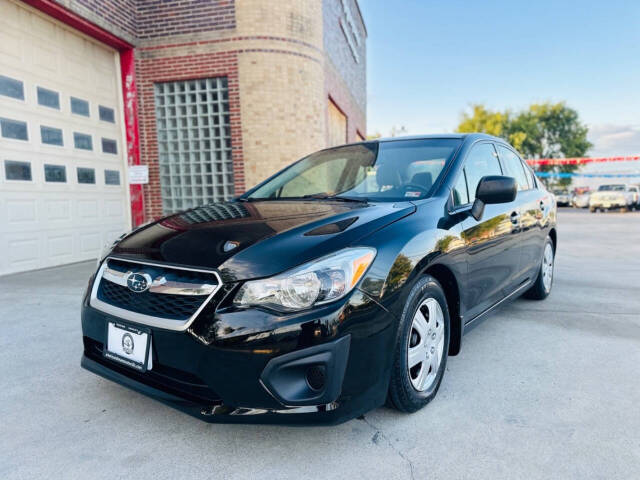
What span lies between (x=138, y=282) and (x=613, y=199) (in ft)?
86.1

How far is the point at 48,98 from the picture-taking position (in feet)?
21.7

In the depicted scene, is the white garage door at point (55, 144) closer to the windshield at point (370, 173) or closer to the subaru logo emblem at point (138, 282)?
the windshield at point (370, 173)

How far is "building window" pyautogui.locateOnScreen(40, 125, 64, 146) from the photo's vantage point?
6.52 metres

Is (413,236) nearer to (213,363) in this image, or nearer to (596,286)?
(213,363)

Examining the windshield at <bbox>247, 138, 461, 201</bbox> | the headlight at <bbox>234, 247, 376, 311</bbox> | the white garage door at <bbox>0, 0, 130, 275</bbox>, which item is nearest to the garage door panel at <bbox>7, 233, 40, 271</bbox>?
the white garage door at <bbox>0, 0, 130, 275</bbox>

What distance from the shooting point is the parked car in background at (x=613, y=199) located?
22672 mm

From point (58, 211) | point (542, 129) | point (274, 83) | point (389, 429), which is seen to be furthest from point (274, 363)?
point (542, 129)

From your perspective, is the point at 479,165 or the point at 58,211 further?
the point at 58,211

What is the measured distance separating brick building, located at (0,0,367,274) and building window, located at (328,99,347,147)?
5.95 feet

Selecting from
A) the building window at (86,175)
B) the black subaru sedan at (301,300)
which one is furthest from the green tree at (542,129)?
the black subaru sedan at (301,300)

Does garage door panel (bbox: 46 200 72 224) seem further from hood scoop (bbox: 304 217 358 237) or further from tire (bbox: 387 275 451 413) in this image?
tire (bbox: 387 275 451 413)

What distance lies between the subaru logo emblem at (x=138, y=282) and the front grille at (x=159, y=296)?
0.01 m

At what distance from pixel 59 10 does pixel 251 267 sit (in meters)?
6.52

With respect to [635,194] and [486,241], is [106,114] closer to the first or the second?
[486,241]
